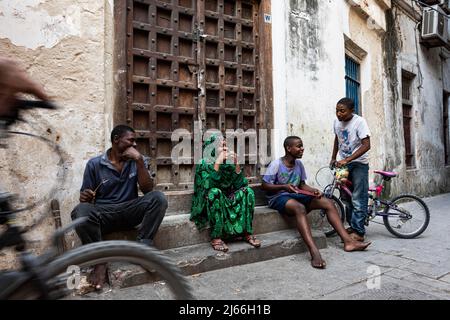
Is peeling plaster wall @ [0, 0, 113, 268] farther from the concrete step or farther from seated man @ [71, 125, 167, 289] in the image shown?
the concrete step

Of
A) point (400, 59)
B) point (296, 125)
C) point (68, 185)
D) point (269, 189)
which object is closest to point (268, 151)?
point (296, 125)

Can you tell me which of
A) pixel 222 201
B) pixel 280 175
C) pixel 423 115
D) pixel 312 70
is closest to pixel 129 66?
pixel 222 201

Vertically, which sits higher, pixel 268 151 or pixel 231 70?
pixel 231 70

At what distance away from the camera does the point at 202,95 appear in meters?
4.36

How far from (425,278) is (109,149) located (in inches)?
121

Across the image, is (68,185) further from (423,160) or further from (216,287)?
(423,160)

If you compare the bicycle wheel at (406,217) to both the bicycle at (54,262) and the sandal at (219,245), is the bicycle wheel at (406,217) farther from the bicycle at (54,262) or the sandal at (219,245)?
the bicycle at (54,262)

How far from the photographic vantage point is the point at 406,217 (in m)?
4.48

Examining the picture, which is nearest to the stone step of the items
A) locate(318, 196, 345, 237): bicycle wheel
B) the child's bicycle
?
locate(318, 196, 345, 237): bicycle wheel

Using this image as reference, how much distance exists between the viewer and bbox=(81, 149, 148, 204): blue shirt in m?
3.04

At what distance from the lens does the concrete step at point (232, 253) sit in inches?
120

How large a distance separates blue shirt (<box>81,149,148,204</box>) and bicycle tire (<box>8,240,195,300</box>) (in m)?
1.78

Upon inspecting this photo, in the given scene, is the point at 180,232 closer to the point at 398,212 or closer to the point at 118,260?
the point at 118,260

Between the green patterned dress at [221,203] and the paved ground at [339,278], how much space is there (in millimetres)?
403
